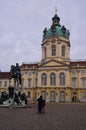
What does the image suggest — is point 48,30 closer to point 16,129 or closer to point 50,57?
point 50,57

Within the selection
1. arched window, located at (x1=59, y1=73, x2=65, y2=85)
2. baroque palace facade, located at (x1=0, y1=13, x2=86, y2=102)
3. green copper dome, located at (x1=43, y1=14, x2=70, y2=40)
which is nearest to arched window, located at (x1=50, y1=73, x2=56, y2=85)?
baroque palace facade, located at (x1=0, y1=13, x2=86, y2=102)

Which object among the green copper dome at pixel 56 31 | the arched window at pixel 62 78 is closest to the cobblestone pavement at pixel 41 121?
the arched window at pixel 62 78

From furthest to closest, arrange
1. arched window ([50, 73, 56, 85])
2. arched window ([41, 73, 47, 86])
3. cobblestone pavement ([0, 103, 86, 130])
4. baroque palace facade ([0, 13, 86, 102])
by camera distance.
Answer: arched window ([41, 73, 47, 86]) < arched window ([50, 73, 56, 85]) < baroque palace facade ([0, 13, 86, 102]) < cobblestone pavement ([0, 103, 86, 130])

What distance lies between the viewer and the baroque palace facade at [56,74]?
219 feet

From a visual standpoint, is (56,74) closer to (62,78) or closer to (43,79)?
(62,78)

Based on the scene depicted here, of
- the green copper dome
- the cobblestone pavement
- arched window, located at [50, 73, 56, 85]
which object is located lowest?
the cobblestone pavement

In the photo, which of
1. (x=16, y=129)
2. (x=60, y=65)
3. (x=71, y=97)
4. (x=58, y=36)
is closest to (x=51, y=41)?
(x=58, y=36)

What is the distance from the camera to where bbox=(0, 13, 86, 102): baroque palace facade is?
2623 inches

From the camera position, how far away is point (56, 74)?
6744 cm

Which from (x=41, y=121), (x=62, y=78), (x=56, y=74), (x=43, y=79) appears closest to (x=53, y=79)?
(x=56, y=74)

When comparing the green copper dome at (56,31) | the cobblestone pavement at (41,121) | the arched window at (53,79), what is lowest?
the cobblestone pavement at (41,121)

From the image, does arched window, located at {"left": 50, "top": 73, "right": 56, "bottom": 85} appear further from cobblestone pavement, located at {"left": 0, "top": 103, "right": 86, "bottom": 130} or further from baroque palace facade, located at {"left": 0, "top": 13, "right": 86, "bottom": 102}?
cobblestone pavement, located at {"left": 0, "top": 103, "right": 86, "bottom": 130}

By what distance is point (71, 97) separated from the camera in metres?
67.1

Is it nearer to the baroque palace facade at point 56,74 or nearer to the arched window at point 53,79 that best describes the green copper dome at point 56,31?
the baroque palace facade at point 56,74
